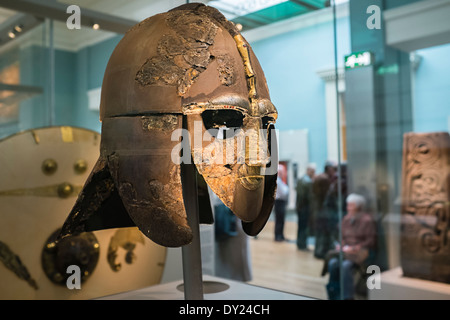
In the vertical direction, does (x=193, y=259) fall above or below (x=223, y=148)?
below

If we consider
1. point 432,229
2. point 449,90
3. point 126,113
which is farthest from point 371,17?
point 126,113

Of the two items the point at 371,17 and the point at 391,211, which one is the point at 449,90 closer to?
the point at 371,17

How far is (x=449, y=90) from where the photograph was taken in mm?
3471

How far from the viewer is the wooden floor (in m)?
3.85

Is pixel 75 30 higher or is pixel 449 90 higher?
pixel 75 30

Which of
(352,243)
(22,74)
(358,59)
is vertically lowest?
(352,243)

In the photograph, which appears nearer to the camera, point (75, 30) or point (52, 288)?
point (52, 288)

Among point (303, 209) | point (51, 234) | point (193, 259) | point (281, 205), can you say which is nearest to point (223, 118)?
point (193, 259)

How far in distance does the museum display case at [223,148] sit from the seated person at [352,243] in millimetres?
14

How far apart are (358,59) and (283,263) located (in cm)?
192

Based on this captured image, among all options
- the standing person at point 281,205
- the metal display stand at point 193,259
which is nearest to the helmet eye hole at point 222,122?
the metal display stand at point 193,259

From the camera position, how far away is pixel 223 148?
1406 millimetres

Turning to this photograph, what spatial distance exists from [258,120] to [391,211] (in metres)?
3.11

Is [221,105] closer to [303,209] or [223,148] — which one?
[223,148]
